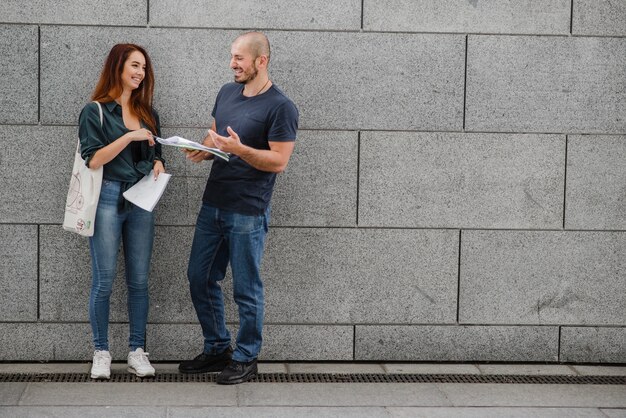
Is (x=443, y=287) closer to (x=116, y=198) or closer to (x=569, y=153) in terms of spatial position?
(x=569, y=153)

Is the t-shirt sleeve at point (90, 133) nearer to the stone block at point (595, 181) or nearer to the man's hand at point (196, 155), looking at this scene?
the man's hand at point (196, 155)

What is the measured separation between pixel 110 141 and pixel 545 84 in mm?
2985

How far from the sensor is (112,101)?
19.6 ft

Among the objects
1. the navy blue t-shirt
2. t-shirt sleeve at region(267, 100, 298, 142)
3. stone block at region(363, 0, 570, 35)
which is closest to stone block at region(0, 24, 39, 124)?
the navy blue t-shirt

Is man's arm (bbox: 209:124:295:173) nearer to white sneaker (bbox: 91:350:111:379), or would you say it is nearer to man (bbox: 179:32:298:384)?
man (bbox: 179:32:298:384)

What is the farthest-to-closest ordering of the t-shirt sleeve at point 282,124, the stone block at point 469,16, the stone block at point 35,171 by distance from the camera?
the stone block at point 469,16
the stone block at point 35,171
the t-shirt sleeve at point 282,124

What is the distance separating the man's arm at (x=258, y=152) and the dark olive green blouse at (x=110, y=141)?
574 millimetres

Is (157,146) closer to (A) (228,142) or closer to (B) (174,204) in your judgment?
(B) (174,204)

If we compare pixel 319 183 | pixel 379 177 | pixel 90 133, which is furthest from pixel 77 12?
pixel 379 177

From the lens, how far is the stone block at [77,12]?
6309 mm

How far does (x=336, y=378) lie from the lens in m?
6.33

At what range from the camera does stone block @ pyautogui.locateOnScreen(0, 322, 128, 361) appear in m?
6.48

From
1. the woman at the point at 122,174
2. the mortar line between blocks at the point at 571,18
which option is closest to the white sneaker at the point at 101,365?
the woman at the point at 122,174

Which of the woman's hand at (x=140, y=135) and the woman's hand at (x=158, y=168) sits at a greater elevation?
the woman's hand at (x=140, y=135)
